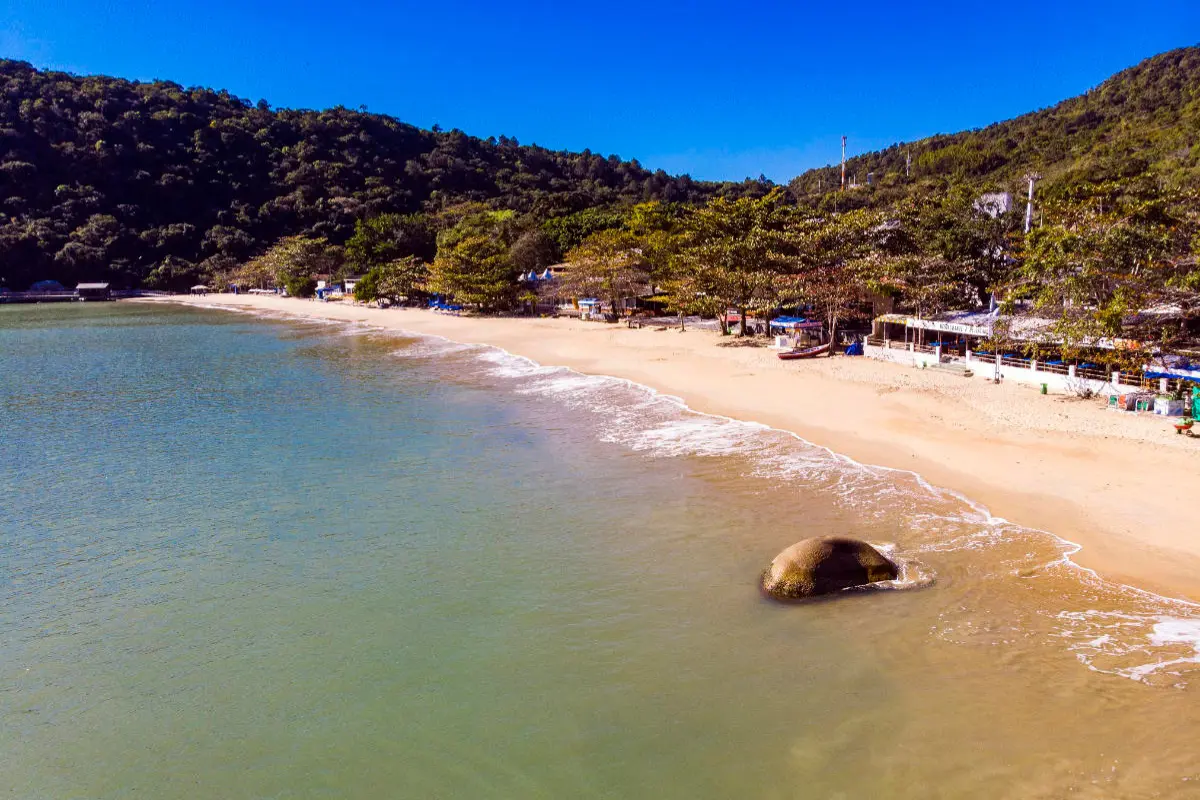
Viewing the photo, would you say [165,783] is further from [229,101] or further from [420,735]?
[229,101]

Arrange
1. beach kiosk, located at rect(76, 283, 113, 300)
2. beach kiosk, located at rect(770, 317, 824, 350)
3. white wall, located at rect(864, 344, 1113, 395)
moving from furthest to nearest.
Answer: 1. beach kiosk, located at rect(76, 283, 113, 300)
2. beach kiosk, located at rect(770, 317, 824, 350)
3. white wall, located at rect(864, 344, 1113, 395)

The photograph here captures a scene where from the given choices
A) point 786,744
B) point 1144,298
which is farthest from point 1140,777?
point 1144,298

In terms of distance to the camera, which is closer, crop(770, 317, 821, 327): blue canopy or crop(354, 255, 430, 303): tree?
crop(770, 317, 821, 327): blue canopy

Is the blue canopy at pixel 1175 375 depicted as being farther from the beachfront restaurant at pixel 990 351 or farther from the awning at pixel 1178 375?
the beachfront restaurant at pixel 990 351

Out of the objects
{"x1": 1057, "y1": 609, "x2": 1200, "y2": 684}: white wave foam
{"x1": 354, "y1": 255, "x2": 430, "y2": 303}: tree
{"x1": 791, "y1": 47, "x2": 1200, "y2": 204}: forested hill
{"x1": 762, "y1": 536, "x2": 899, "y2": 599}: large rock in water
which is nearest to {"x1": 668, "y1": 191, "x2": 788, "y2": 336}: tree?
{"x1": 762, "y1": 536, "x2": 899, "y2": 599}: large rock in water

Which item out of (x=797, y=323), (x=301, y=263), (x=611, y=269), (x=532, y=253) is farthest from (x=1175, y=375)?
(x=301, y=263)

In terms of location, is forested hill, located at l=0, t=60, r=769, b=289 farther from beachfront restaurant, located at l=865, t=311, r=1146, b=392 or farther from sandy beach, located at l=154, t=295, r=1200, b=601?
sandy beach, located at l=154, t=295, r=1200, b=601

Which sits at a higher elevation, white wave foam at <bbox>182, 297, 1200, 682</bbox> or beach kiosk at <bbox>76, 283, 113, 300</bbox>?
beach kiosk at <bbox>76, 283, 113, 300</bbox>
